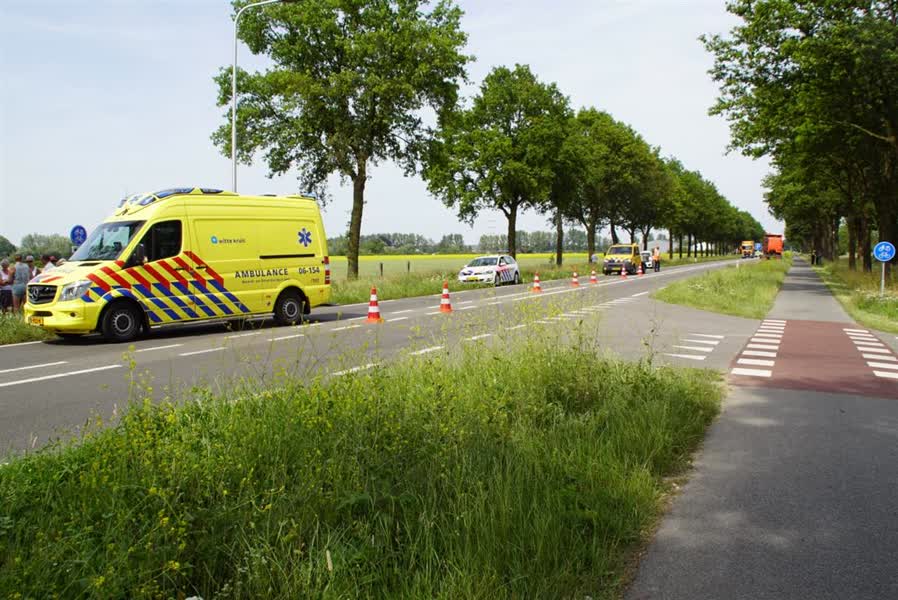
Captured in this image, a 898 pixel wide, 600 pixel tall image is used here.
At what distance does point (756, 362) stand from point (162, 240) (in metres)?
10.6

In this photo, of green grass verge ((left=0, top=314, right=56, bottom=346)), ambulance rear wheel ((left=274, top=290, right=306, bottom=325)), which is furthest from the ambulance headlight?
ambulance rear wheel ((left=274, top=290, right=306, bottom=325))

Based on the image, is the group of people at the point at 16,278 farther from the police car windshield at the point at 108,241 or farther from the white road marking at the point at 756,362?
the white road marking at the point at 756,362

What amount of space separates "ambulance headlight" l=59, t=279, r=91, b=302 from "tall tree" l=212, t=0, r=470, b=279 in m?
16.4

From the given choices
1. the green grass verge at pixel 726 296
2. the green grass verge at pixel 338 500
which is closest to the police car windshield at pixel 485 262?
the green grass verge at pixel 726 296

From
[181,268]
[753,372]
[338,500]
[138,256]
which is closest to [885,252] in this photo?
[753,372]

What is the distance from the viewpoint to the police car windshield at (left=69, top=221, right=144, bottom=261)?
12.6m

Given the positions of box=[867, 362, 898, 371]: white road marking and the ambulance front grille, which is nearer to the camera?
box=[867, 362, 898, 371]: white road marking

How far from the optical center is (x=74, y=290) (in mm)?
11953

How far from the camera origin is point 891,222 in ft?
93.5

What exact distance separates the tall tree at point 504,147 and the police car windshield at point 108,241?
27.3 m

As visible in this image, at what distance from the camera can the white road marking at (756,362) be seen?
10.1 meters

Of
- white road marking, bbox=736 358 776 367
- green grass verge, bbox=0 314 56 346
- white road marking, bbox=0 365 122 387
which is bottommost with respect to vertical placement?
white road marking, bbox=736 358 776 367

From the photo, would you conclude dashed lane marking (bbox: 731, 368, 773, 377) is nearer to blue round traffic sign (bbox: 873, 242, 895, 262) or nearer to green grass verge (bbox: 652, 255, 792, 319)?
green grass verge (bbox: 652, 255, 792, 319)

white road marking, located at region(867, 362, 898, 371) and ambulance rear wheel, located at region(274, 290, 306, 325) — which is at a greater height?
ambulance rear wheel, located at region(274, 290, 306, 325)
